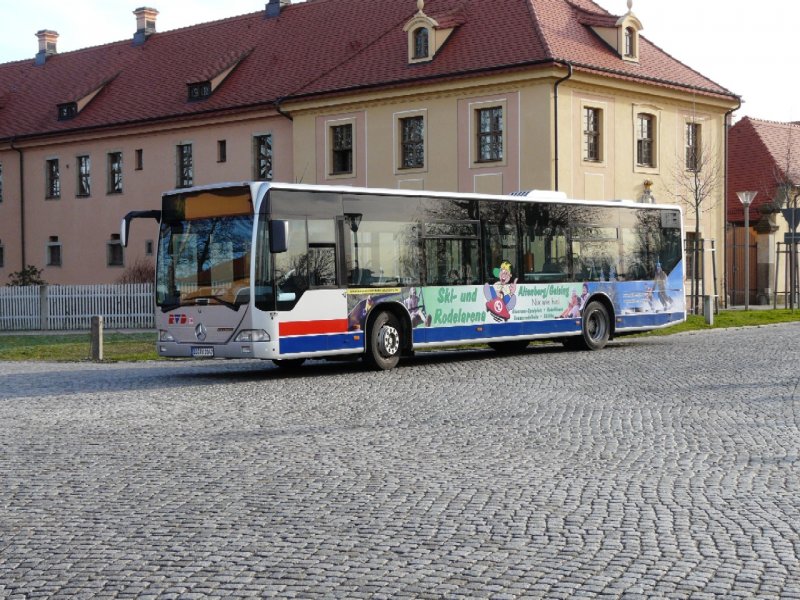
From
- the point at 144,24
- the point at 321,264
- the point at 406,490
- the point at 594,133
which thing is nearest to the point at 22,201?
the point at 144,24

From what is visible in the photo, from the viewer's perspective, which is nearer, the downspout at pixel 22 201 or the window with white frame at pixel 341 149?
the window with white frame at pixel 341 149

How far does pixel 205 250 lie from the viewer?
742 inches

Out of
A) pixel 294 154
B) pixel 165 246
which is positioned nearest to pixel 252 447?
pixel 165 246

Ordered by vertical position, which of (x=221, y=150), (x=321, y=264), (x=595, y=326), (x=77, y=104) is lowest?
(x=595, y=326)

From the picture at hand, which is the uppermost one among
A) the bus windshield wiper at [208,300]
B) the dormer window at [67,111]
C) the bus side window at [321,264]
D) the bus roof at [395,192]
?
the dormer window at [67,111]

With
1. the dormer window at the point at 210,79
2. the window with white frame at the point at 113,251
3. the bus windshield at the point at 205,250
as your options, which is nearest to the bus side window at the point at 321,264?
the bus windshield at the point at 205,250

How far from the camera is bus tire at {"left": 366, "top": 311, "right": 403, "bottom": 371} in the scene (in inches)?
776

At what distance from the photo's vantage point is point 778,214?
161ft

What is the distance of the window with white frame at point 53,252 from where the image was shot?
172 ft

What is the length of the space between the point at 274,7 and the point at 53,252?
1369 cm

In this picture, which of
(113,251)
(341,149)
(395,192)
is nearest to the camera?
(395,192)

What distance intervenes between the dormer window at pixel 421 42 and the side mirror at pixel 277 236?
23389 mm

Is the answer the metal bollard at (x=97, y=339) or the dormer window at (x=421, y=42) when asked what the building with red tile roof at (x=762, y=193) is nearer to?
the dormer window at (x=421, y=42)

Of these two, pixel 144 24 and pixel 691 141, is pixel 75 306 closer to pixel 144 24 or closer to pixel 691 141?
pixel 691 141
